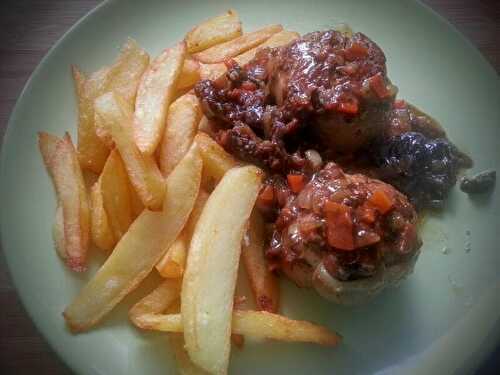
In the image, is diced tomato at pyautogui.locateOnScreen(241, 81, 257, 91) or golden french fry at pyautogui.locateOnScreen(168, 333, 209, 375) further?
diced tomato at pyautogui.locateOnScreen(241, 81, 257, 91)

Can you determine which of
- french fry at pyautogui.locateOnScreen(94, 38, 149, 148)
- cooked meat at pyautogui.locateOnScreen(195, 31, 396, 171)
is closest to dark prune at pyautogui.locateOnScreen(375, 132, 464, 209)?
cooked meat at pyautogui.locateOnScreen(195, 31, 396, 171)

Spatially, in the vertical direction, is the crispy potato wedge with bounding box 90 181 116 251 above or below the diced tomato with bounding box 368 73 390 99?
below

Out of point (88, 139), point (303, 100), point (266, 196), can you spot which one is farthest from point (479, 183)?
point (88, 139)

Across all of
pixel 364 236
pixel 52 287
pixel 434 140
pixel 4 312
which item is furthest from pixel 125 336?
pixel 434 140

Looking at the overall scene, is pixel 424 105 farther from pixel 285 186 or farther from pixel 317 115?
pixel 285 186

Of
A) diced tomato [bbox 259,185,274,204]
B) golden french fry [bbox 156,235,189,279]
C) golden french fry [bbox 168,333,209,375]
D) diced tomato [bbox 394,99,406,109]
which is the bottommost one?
golden french fry [bbox 168,333,209,375]

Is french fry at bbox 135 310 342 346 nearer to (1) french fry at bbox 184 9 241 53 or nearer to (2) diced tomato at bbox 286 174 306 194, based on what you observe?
(2) diced tomato at bbox 286 174 306 194
